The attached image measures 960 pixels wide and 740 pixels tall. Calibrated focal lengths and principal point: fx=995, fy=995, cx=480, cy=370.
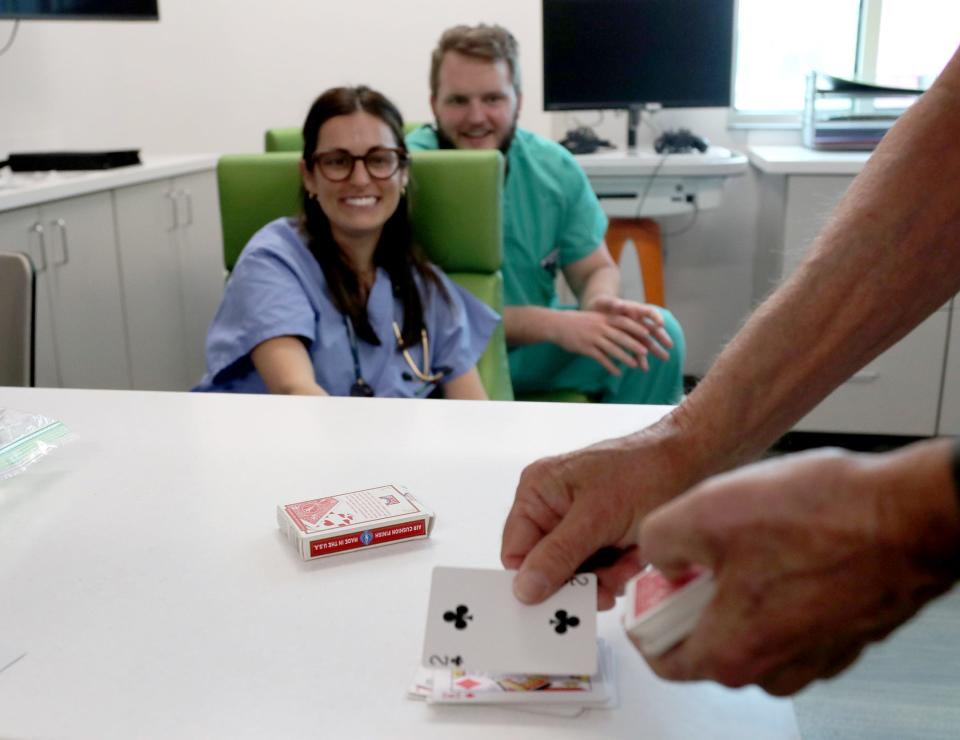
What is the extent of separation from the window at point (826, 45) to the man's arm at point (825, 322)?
9.20ft

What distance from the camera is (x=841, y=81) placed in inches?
121

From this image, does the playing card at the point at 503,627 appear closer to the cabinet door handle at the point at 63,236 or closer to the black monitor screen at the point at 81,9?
the cabinet door handle at the point at 63,236

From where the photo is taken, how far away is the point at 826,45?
359 cm

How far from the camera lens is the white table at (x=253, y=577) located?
0.62 metres

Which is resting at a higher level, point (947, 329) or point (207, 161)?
point (207, 161)

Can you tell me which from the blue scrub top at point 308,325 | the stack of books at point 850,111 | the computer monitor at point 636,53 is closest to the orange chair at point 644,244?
the computer monitor at point 636,53

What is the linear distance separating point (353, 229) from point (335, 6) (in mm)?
1956

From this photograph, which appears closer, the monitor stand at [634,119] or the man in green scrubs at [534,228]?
the man in green scrubs at [534,228]

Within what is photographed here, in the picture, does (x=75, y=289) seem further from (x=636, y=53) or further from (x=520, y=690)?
(x=520, y=690)

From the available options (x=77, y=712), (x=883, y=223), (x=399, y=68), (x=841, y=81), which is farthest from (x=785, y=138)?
(x=77, y=712)

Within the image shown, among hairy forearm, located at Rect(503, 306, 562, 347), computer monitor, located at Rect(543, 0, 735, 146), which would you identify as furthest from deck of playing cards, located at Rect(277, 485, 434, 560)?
computer monitor, located at Rect(543, 0, 735, 146)

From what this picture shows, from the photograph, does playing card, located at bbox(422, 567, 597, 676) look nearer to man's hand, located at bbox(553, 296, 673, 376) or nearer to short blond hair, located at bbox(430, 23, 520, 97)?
man's hand, located at bbox(553, 296, 673, 376)

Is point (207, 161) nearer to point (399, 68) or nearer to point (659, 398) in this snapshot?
point (399, 68)

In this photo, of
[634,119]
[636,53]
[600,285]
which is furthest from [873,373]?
[636,53]
